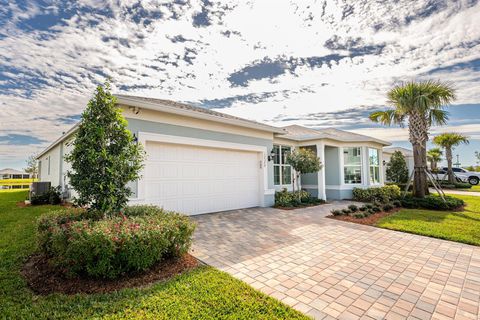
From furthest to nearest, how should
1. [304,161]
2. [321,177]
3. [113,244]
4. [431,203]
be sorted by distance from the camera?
[321,177], [304,161], [431,203], [113,244]

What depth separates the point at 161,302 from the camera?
2859mm

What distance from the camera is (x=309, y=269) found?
157 inches

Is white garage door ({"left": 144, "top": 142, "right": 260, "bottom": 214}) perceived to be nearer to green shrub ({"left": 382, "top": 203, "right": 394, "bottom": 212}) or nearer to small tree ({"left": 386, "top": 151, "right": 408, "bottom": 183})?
green shrub ({"left": 382, "top": 203, "right": 394, "bottom": 212})

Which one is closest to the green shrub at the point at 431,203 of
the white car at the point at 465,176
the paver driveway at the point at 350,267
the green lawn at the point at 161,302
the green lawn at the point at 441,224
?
the green lawn at the point at 441,224

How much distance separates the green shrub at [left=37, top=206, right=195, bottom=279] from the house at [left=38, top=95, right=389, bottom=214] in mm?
2423

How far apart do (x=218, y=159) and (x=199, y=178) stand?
116 centimetres

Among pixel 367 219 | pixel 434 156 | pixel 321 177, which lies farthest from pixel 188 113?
pixel 434 156

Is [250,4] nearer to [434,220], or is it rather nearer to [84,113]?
[84,113]

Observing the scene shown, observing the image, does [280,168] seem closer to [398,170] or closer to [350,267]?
[350,267]

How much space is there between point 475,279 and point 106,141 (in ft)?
23.0

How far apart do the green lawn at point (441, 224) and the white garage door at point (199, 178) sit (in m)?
5.24

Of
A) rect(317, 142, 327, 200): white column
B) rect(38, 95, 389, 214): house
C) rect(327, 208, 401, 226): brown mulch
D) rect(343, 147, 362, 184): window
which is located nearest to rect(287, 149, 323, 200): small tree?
rect(38, 95, 389, 214): house

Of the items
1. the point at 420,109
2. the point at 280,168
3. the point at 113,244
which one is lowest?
the point at 113,244

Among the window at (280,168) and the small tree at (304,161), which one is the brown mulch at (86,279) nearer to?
the small tree at (304,161)
